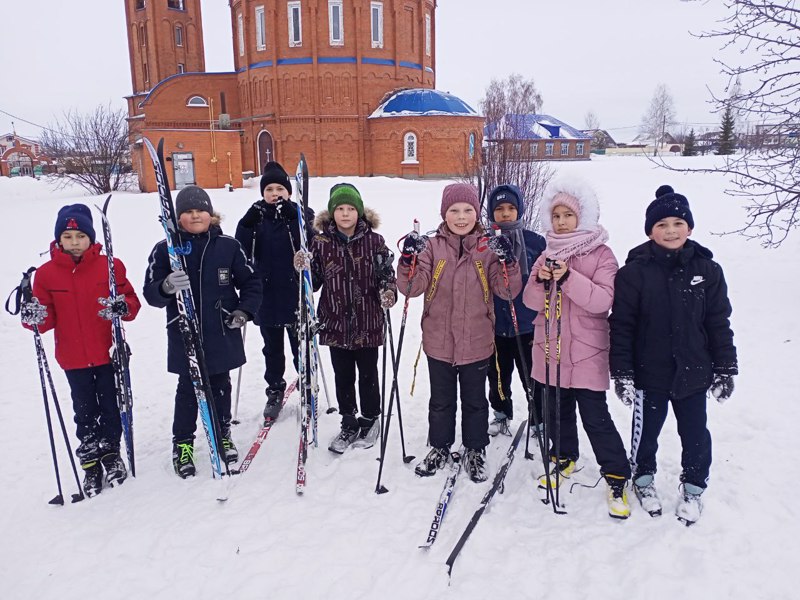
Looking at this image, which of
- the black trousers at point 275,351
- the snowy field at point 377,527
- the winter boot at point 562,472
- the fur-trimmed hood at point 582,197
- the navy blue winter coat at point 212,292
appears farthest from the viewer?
the black trousers at point 275,351

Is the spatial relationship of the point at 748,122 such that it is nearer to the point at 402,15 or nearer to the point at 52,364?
the point at 52,364

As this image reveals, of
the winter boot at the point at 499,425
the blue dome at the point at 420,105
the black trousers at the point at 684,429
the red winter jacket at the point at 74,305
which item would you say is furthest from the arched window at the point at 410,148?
the black trousers at the point at 684,429

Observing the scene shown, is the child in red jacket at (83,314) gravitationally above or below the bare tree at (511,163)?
below

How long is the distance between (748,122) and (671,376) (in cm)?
630

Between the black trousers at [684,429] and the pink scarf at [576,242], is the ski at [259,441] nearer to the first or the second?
the pink scarf at [576,242]

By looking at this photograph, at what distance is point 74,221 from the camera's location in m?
3.44

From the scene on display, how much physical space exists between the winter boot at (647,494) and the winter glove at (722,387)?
2.35 ft

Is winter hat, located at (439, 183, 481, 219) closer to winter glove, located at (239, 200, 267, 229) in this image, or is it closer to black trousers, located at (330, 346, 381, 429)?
black trousers, located at (330, 346, 381, 429)

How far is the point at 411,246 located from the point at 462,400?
119cm

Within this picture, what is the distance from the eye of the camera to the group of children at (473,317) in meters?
3.07

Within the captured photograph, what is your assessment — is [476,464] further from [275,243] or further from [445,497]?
[275,243]

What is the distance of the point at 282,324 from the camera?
460 centimetres

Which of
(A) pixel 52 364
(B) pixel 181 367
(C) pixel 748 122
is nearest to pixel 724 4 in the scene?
(C) pixel 748 122

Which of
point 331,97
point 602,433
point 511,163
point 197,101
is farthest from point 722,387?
point 197,101
